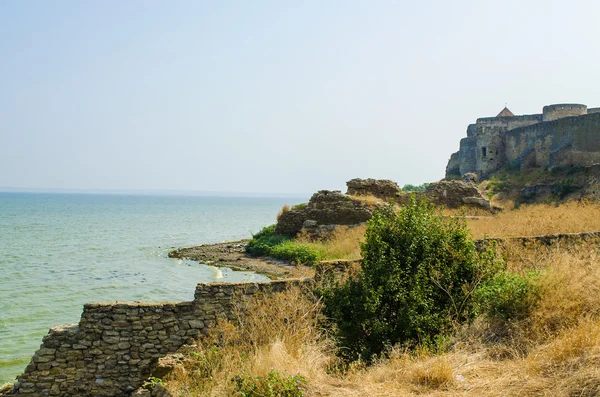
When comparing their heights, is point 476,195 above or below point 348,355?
above

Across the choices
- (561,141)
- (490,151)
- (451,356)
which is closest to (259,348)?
(451,356)

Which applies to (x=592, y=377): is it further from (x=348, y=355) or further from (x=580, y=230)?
(x=580, y=230)

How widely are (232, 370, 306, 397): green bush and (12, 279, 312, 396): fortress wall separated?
2589mm

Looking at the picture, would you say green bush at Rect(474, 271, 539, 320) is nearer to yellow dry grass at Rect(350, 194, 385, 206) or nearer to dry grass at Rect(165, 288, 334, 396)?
dry grass at Rect(165, 288, 334, 396)

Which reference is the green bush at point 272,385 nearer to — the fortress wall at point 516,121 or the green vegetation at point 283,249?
the green vegetation at point 283,249

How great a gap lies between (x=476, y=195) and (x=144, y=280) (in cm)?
1575

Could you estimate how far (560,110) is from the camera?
146ft

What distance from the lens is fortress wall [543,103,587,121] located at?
43.8m

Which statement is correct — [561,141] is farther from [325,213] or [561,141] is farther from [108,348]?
[108,348]

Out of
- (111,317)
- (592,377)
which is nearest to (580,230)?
(592,377)

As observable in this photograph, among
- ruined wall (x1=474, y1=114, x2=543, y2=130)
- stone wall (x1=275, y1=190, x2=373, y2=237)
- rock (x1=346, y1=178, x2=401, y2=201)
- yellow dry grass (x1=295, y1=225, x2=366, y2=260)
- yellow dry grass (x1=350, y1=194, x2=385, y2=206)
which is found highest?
ruined wall (x1=474, y1=114, x2=543, y2=130)

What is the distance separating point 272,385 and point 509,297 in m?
3.96

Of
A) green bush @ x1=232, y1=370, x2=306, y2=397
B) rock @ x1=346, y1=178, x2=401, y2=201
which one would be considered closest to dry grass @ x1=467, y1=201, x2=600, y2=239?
green bush @ x1=232, y1=370, x2=306, y2=397

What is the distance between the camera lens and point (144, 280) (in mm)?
22625
